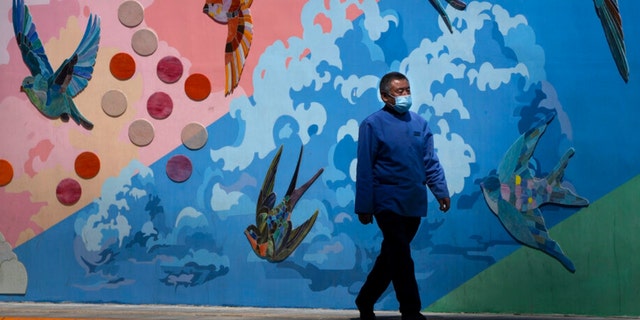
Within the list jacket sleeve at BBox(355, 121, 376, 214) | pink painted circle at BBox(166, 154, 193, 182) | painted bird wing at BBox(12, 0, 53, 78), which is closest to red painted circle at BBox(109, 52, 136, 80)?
painted bird wing at BBox(12, 0, 53, 78)

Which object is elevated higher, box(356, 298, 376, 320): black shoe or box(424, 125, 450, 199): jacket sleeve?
box(424, 125, 450, 199): jacket sleeve

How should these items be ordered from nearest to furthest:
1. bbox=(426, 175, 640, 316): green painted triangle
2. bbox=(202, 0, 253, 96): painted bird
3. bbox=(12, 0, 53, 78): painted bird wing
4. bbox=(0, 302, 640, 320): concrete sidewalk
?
bbox=(0, 302, 640, 320): concrete sidewalk → bbox=(426, 175, 640, 316): green painted triangle → bbox=(202, 0, 253, 96): painted bird → bbox=(12, 0, 53, 78): painted bird wing

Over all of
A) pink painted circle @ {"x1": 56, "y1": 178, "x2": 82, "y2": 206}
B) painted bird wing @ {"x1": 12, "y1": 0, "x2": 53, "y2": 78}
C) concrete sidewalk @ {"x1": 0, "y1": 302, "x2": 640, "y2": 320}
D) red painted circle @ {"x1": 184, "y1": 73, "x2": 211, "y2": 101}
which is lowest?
concrete sidewalk @ {"x1": 0, "y1": 302, "x2": 640, "y2": 320}

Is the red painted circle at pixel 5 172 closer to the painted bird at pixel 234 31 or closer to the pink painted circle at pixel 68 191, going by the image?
the pink painted circle at pixel 68 191

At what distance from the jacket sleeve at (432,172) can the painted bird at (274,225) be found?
1.46 metres

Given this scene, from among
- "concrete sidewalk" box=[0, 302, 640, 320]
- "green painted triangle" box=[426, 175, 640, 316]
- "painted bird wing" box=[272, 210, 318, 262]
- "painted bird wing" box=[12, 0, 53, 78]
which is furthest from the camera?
"painted bird wing" box=[12, 0, 53, 78]

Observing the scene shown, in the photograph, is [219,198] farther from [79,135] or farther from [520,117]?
[520,117]

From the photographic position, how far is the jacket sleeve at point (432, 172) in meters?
7.39

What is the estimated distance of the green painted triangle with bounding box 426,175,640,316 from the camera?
8.22 m

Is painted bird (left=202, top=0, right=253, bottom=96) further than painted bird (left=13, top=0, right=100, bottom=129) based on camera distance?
No

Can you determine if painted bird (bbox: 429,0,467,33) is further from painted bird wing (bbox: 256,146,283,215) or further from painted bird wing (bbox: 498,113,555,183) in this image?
painted bird wing (bbox: 256,146,283,215)

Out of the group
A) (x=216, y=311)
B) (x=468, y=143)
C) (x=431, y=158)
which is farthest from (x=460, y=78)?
(x=216, y=311)

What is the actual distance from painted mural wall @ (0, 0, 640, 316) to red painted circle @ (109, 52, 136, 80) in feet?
0.13

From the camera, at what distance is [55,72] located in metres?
9.09
